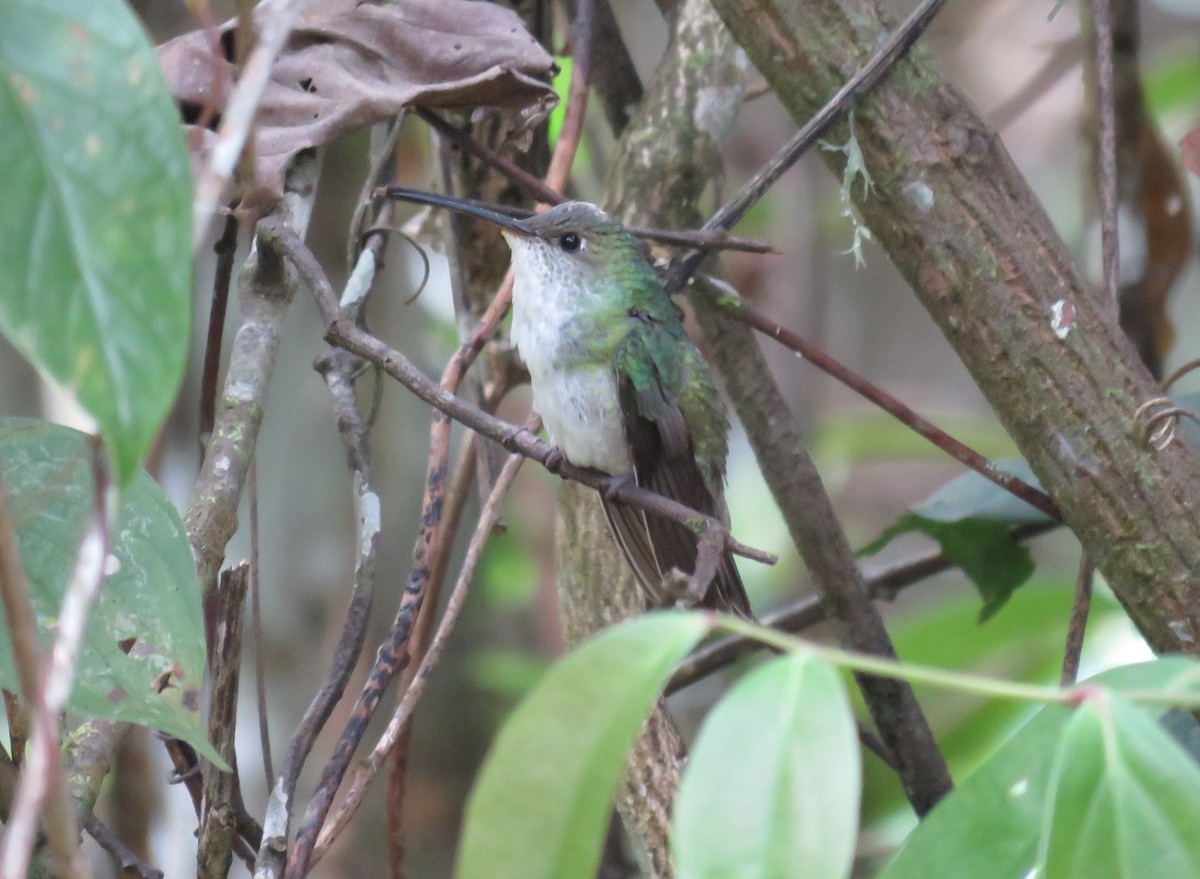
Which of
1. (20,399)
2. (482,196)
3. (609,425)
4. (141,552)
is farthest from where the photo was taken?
(20,399)

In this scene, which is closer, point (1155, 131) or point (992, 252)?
point (992, 252)

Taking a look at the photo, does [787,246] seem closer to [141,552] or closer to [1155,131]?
[1155,131]

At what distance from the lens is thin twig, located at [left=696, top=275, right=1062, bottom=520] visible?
202cm

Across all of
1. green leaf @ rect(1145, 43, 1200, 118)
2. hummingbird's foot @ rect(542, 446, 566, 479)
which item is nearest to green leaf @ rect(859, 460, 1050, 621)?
hummingbird's foot @ rect(542, 446, 566, 479)

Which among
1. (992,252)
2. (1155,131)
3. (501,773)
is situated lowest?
(501,773)

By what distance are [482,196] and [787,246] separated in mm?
2831

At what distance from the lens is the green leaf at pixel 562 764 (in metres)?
0.83

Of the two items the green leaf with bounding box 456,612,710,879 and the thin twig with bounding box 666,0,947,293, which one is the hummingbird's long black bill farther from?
the green leaf with bounding box 456,612,710,879

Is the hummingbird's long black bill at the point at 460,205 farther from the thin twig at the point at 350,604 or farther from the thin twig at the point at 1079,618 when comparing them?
the thin twig at the point at 1079,618

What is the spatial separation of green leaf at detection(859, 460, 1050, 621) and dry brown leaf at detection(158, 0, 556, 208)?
3.58ft

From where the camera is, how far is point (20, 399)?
3996 millimetres

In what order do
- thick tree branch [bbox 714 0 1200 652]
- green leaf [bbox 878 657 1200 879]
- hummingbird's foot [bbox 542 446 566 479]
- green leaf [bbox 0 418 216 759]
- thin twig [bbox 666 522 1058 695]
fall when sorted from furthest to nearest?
thin twig [bbox 666 522 1058 695] < hummingbird's foot [bbox 542 446 566 479] < thick tree branch [bbox 714 0 1200 652] < green leaf [bbox 0 418 216 759] < green leaf [bbox 878 657 1200 879]

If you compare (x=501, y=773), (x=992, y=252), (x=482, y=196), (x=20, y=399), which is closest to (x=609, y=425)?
(x=482, y=196)

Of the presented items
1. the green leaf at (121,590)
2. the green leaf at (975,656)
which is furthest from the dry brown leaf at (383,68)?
the green leaf at (975,656)
